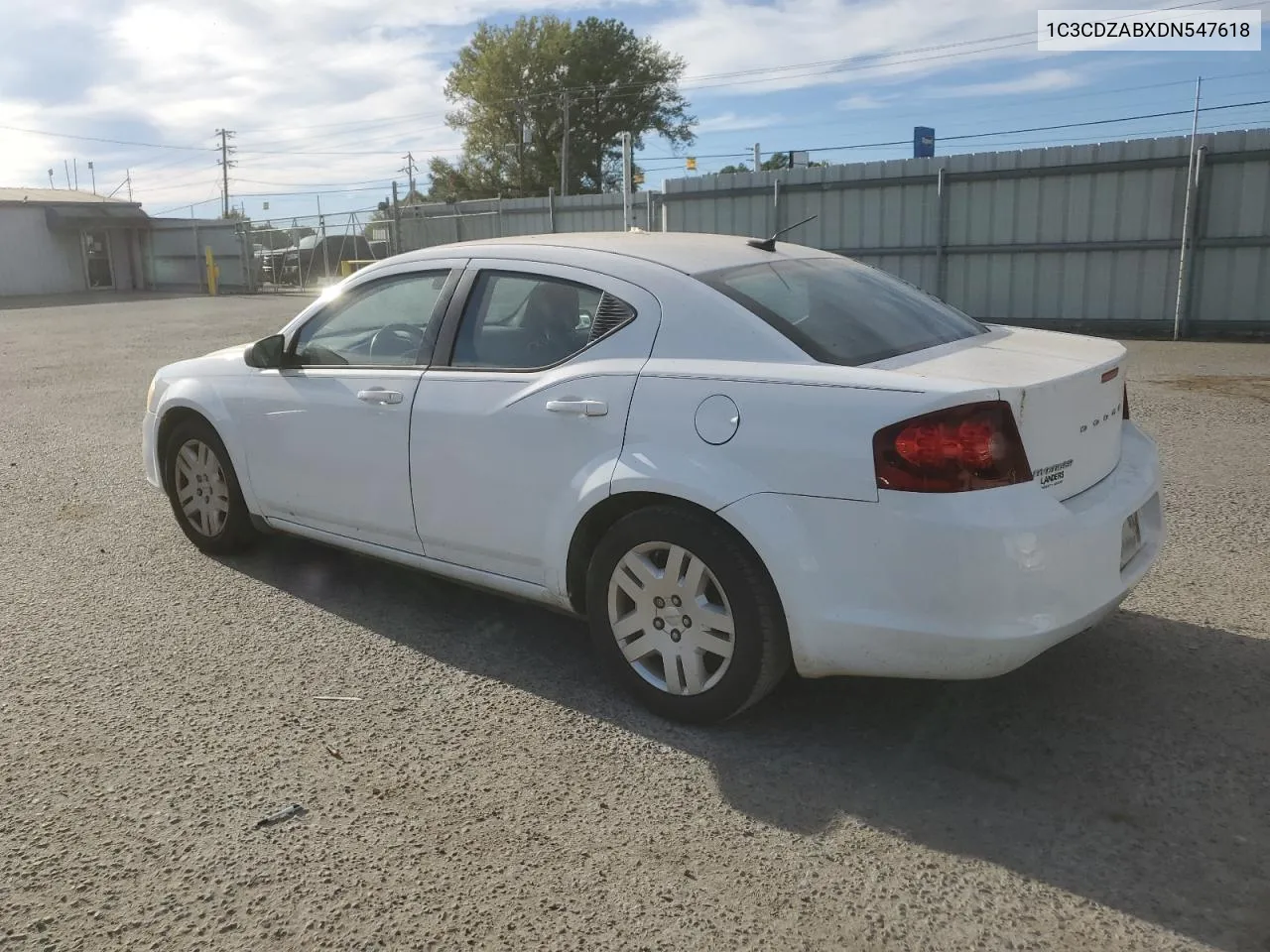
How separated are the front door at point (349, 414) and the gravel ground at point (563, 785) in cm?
46

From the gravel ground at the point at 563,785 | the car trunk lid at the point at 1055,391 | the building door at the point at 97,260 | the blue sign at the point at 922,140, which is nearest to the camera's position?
the gravel ground at the point at 563,785

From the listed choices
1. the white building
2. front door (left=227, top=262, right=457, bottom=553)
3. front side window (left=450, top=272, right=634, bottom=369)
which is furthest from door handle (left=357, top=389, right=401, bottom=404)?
the white building

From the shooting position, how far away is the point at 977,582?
282 centimetres

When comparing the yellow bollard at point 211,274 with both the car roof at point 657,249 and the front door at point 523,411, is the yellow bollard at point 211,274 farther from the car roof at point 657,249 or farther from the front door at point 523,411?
the front door at point 523,411

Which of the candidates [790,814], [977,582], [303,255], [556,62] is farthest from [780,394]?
[556,62]

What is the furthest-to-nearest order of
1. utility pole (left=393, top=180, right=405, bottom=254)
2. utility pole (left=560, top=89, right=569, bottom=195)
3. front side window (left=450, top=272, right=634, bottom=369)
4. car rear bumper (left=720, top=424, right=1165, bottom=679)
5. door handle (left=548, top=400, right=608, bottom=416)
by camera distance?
utility pole (left=560, top=89, right=569, bottom=195)
utility pole (left=393, top=180, right=405, bottom=254)
front side window (left=450, top=272, right=634, bottom=369)
door handle (left=548, top=400, right=608, bottom=416)
car rear bumper (left=720, top=424, right=1165, bottom=679)

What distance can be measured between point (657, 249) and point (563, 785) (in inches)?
74.4

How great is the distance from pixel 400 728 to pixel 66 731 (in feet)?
3.54

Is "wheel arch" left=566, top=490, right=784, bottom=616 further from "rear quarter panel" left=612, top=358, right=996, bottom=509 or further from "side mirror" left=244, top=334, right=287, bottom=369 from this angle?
"side mirror" left=244, top=334, right=287, bottom=369

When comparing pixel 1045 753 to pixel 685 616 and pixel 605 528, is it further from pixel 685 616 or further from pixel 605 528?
pixel 605 528

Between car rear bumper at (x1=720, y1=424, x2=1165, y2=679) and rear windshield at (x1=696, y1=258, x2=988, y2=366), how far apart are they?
1.72ft

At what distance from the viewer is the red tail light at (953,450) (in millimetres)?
2842

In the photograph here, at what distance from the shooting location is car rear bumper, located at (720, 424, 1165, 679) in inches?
112

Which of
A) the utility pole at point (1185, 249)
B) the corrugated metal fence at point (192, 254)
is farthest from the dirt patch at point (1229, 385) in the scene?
the corrugated metal fence at point (192, 254)
